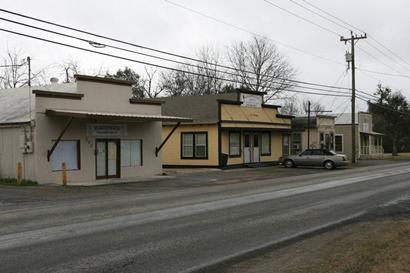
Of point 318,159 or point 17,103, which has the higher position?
point 17,103

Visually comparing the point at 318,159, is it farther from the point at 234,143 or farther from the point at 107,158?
the point at 107,158

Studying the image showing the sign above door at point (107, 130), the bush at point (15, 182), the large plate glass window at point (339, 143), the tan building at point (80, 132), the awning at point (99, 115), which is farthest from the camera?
the large plate glass window at point (339, 143)

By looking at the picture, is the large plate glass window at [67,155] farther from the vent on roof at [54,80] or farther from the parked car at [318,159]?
the parked car at [318,159]

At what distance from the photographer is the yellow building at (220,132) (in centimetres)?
3659

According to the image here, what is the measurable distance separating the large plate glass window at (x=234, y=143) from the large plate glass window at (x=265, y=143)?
348cm

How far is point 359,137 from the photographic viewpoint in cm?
6494

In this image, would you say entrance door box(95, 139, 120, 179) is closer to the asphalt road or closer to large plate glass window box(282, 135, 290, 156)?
the asphalt road

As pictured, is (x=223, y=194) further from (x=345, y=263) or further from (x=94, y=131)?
(x=345, y=263)

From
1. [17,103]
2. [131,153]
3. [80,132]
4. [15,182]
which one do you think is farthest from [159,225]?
[17,103]

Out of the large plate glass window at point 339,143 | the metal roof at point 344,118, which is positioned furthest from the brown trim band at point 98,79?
the metal roof at point 344,118

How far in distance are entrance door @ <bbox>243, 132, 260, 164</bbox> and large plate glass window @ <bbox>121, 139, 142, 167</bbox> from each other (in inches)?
460

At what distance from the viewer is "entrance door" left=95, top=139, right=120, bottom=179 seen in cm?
2678

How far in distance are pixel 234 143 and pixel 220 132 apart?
→ 6.98ft

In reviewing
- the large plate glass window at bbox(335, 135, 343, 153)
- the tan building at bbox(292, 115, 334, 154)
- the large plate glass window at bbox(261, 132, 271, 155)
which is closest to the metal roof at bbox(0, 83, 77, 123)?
the large plate glass window at bbox(261, 132, 271, 155)
